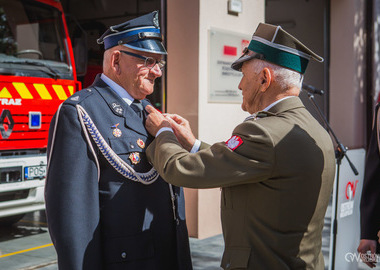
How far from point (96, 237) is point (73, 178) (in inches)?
10.2

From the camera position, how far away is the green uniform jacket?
2104 mm

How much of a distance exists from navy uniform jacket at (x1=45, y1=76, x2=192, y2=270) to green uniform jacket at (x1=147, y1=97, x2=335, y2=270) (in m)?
0.21

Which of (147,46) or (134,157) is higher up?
(147,46)

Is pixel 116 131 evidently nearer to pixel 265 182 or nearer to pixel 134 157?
pixel 134 157

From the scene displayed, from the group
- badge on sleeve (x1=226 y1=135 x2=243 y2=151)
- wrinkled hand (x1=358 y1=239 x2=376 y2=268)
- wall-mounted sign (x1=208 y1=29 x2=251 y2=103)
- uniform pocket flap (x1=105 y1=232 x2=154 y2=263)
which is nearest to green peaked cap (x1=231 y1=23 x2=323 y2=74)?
badge on sleeve (x1=226 y1=135 x2=243 y2=151)

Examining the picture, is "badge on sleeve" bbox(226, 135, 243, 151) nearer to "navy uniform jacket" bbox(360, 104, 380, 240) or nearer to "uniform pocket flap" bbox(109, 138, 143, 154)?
"uniform pocket flap" bbox(109, 138, 143, 154)

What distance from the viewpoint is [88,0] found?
458 inches

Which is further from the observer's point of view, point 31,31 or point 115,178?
point 31,31

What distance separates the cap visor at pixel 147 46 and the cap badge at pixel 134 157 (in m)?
0.46

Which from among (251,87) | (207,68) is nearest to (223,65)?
(207,68)

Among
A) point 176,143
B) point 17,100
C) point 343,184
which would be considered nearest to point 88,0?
point 17,100

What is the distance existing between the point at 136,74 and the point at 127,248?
0.76 m

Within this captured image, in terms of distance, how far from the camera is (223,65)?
269 inches

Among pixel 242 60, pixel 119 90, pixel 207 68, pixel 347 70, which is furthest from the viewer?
pixel 347 70
